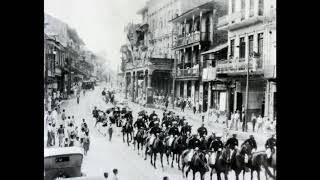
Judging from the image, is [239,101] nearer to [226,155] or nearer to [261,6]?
[226,155]

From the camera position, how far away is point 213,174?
316 centimetres

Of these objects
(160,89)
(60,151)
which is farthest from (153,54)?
(60,151)

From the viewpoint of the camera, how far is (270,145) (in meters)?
3.20

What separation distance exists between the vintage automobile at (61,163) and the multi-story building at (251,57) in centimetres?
137

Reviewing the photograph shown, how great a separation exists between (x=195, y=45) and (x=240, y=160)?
1093 mm

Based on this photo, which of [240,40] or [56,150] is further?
[240,40]

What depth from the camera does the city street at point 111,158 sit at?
3041mm

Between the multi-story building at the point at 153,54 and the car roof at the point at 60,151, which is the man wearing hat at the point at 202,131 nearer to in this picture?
the multi-story building at the point at 153,54
